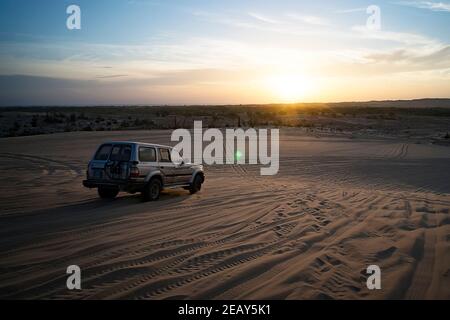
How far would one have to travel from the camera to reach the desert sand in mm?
5609

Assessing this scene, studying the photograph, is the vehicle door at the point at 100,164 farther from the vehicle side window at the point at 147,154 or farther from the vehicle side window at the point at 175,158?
the vehicle side window at the point at 175,158

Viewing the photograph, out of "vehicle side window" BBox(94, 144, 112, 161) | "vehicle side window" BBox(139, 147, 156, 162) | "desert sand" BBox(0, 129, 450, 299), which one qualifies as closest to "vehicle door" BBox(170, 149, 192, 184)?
"desert sand" BBox(0, 129, 450, 299)

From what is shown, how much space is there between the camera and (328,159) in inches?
1018

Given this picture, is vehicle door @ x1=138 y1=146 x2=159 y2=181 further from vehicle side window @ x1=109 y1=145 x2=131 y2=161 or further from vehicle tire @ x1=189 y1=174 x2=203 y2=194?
vehicle tire @ x1=189 y1=174 x2=203 y2=194

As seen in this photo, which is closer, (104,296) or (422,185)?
(104,296)

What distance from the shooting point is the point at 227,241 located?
304 inches

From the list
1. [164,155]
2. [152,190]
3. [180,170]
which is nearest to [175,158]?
[180,170]

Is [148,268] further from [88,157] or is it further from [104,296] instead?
[88,157]

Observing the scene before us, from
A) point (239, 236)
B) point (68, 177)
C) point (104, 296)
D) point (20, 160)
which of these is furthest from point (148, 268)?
point (20, 160)

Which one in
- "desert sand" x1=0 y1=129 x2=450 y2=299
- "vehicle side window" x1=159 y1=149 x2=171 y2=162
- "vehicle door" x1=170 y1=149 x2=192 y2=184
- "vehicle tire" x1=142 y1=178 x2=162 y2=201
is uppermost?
"vehicle side window" x1=159 y1=149 x2=171 y2=162

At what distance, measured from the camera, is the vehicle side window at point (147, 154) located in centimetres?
1173

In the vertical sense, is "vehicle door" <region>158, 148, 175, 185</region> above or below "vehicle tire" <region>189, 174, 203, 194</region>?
above
